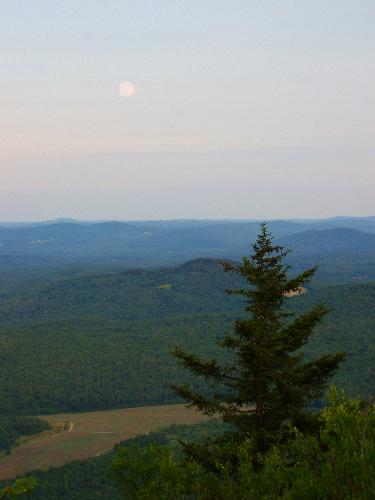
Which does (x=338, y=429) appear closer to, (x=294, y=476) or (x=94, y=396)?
(x=294, y=476)

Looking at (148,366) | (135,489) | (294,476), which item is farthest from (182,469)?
(148,366)

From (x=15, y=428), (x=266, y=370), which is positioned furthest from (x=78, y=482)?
(x=266, y=370)

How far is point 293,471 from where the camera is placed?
48.1 feet

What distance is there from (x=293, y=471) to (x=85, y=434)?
340 feet

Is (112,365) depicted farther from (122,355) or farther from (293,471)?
(293,471)

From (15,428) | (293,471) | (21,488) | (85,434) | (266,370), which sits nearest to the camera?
(21,488)

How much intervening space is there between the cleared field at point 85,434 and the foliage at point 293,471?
8020 centimetres

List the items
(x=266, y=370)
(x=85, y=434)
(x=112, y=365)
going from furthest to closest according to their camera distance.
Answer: (x=112, y=365) → (x=85, y=434) → (x=266, y=370)

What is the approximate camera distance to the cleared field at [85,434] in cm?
9569

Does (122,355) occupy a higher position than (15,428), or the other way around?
(122,355)

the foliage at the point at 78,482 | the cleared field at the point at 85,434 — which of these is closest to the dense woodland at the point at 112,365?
the foliage at the point at 78,482

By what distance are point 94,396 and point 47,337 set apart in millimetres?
47843

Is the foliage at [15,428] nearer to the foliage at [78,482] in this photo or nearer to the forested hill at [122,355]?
the forested hill at [122,355]

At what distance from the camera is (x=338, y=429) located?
14.8 metres
